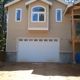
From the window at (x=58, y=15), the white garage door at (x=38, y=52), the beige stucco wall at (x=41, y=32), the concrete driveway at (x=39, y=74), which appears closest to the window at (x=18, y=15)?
the beige stucco wall at (x=41, y=32)

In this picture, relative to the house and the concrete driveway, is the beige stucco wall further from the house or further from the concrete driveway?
the concrete driveway

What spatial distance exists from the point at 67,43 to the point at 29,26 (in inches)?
170

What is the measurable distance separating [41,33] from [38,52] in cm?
201

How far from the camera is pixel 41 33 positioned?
16562 mm

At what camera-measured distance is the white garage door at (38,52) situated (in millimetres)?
16328

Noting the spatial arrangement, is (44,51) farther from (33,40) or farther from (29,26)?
(29,26)

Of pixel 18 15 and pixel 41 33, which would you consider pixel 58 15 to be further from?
pixel 18 15

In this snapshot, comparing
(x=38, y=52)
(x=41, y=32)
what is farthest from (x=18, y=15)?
(x=38, y=52)

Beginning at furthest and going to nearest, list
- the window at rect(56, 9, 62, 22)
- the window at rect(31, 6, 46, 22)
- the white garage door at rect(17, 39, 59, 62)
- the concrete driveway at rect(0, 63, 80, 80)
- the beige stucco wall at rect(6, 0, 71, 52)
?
1. the window at rect(56, 9, 62, 22)
2. the beige stucco wall at rect(6, 0, 71, 52)
3. the white garage door at rect(17, 39, 59, 62)
4. the window at rect(31, 6, 46, 22)
5. the concrete driveway at rect(0, 63, 80, 80)

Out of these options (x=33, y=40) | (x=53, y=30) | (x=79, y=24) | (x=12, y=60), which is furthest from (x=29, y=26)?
(x=79, y=24)

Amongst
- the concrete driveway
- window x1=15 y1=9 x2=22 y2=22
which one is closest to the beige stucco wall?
window x1=15 y1=9 x2=22 y2=22

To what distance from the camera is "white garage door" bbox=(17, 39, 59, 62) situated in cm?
1633

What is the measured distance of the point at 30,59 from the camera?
16.3 meters

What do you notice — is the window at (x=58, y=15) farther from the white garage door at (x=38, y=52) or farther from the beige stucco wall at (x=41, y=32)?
the white garage door at (x=38, y=52)
